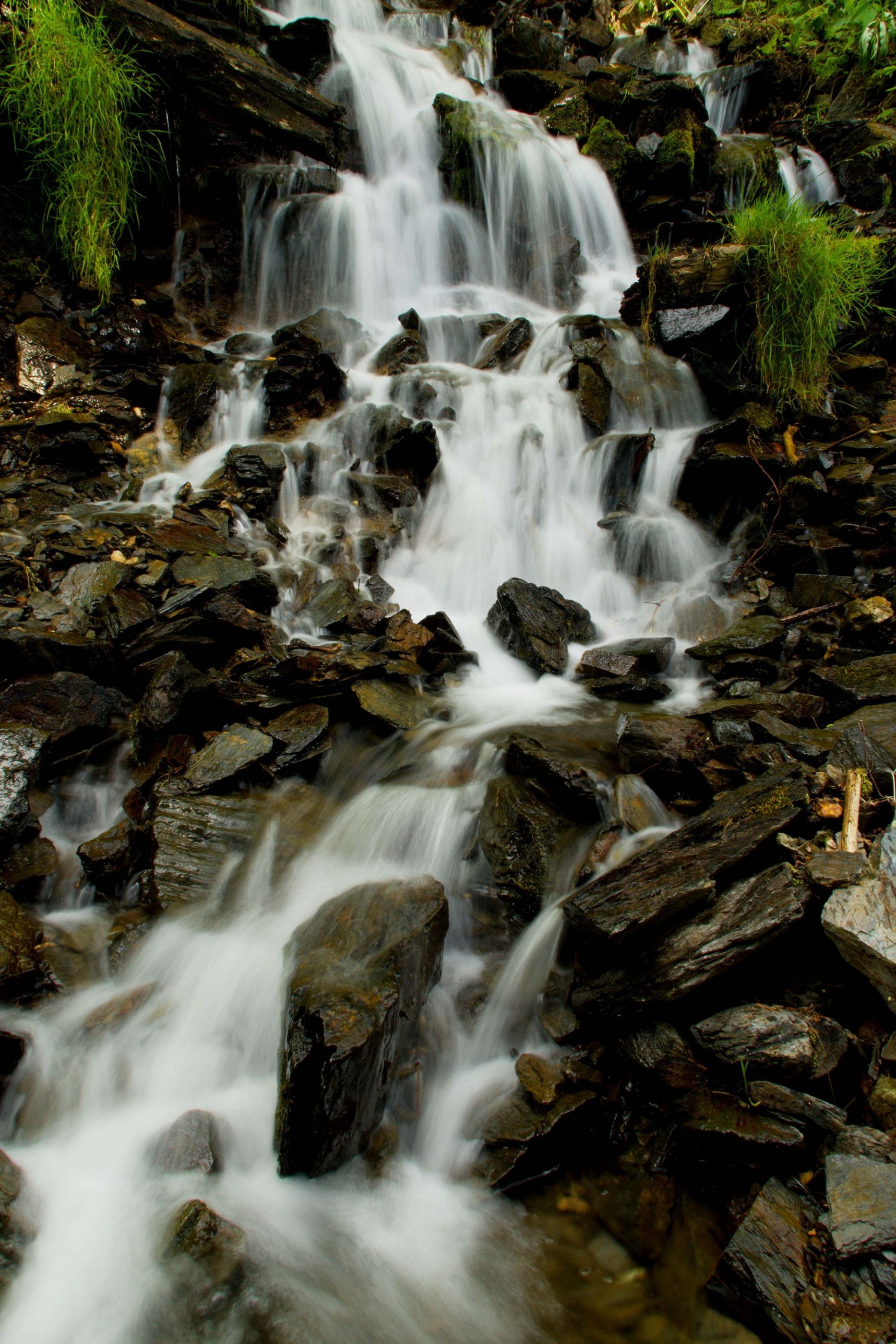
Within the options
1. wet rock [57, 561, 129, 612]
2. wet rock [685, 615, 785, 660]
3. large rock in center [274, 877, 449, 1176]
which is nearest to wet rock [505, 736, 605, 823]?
large rock in center [274, 877, 449, 1176]

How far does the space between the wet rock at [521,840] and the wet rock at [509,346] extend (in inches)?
269

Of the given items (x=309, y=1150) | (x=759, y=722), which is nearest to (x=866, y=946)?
(x=759, y=722)

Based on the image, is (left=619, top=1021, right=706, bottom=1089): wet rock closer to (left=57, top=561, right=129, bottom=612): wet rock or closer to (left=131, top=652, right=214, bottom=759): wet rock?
(left=131, top=652, right=214, bottom=759): wet rock

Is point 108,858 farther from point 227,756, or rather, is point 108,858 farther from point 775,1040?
point 775,1040

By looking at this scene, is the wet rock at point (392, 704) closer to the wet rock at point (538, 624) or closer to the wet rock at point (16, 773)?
the wet rock at point (538, 624)

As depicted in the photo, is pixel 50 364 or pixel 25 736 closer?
pixel 25 736

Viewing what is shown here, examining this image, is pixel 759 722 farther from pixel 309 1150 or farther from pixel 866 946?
pixel 309 1150

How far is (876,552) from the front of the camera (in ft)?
17.8

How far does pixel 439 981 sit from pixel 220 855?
136 centimetres

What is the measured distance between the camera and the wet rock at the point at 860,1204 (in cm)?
188

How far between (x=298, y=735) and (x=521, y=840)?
1615 mm

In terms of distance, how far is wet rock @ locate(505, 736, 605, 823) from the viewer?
12.0 ft

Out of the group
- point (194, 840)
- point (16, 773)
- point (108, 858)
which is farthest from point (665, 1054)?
point (16, 773)

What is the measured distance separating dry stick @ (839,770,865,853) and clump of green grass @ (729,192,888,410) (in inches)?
207
